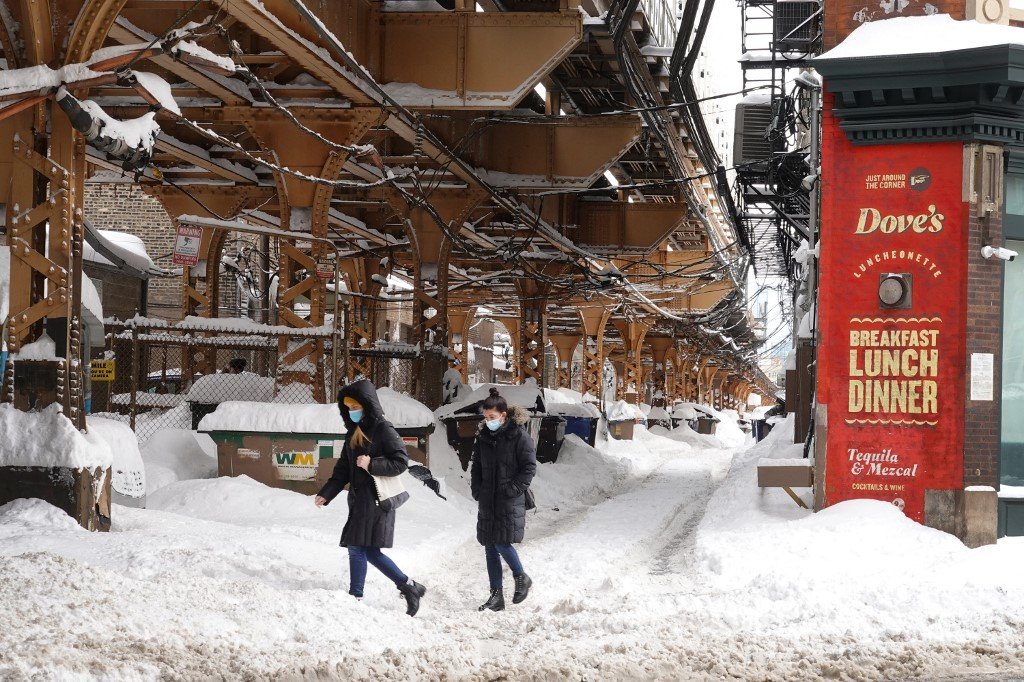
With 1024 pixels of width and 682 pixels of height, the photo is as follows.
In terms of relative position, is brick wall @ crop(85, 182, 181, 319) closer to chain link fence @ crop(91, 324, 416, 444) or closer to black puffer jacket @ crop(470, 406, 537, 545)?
chain link fence @ crop(91, 324, 416, 444)

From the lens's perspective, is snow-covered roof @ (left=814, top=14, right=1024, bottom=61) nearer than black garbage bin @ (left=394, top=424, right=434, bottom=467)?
Yes

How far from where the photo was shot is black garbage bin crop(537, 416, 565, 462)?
23.9m

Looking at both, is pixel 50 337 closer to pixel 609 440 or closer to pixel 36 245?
pixel 36 245

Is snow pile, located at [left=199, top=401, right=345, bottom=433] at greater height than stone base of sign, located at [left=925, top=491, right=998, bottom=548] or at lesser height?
greater

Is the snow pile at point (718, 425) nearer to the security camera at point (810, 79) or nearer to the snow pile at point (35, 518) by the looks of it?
the security camera at point (810, 79)

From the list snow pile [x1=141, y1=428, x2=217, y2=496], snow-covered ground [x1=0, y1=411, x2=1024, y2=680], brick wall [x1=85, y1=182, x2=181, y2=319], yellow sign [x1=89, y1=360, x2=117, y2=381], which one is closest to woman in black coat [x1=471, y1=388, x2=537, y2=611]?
snow-covered ground [x1=0, y1=411, x2=1024, y2=680]

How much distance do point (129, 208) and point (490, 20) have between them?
25250 millimetres

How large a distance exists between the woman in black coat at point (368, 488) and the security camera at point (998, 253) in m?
6.81

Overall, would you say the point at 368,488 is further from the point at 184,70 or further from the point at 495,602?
the point at 184,70

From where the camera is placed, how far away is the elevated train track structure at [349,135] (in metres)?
9.87

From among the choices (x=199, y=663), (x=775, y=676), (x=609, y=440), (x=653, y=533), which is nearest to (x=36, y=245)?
(x=199, y=663)

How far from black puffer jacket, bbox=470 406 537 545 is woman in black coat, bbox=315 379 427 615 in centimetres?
91

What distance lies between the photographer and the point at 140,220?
37.3 m

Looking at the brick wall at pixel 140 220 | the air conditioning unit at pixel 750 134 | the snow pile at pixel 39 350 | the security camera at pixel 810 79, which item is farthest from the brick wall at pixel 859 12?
the brick wall at pixel 140 220
